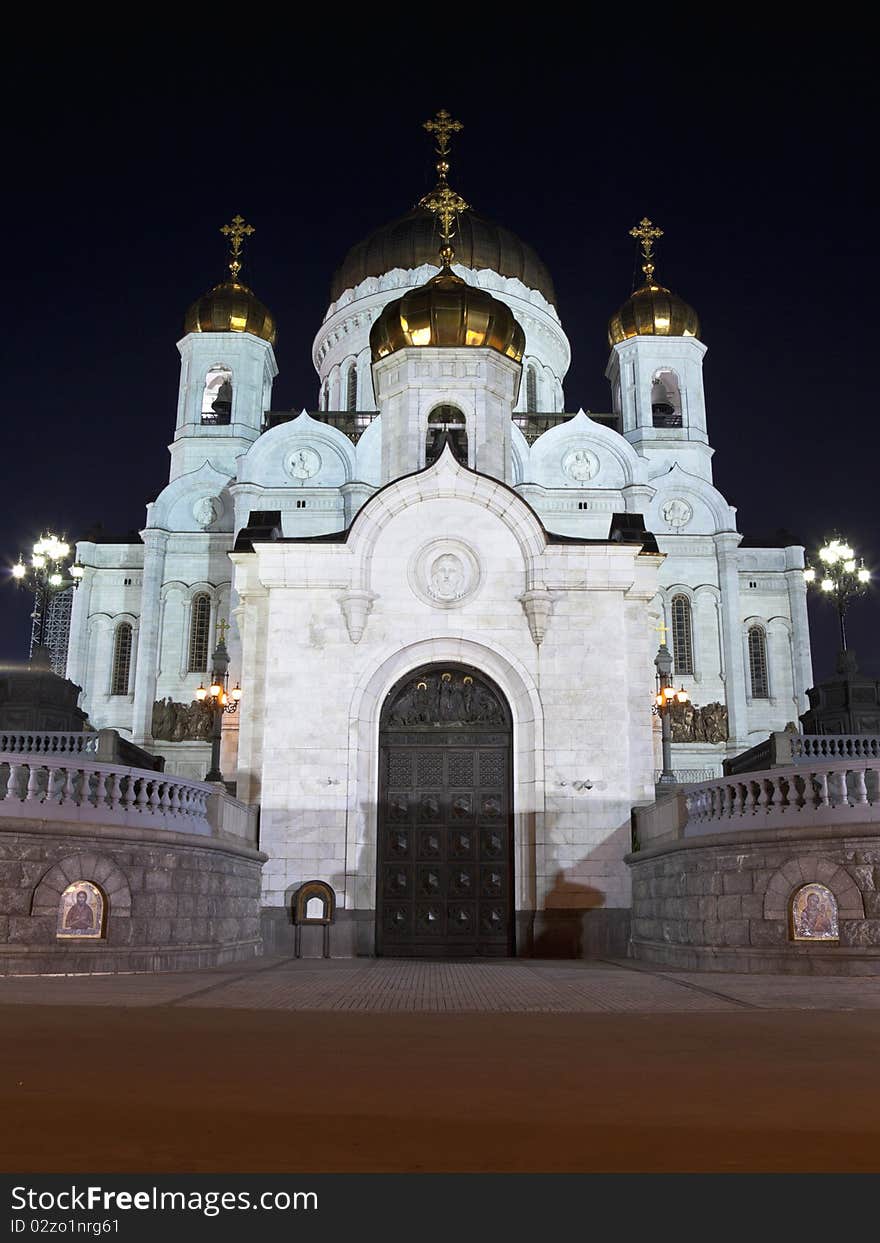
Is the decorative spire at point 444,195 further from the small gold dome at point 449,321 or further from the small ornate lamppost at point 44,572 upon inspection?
the small ornate lamppost at point 44,572

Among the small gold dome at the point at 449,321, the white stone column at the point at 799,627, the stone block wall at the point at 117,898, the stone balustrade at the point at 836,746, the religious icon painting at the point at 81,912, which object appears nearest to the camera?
the stone block wall at the point at 117,898

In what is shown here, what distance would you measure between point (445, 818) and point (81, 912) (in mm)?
8153

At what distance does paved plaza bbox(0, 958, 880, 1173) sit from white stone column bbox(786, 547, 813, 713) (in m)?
34.1

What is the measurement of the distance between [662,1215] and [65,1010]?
6570mm

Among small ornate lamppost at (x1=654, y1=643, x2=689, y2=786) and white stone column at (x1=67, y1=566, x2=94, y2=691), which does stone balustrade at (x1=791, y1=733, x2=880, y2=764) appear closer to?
small ornate lamppost at (x1=654, y1=643, x2=689, y2=786)

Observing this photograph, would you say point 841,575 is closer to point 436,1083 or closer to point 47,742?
point 47,742

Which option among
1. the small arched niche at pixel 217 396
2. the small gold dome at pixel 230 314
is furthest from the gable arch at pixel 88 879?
the small gold dome at pixel 230 314

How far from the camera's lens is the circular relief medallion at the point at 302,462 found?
43688mm

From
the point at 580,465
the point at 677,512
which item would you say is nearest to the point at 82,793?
the point at 580,465

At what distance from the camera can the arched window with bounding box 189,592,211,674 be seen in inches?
1689

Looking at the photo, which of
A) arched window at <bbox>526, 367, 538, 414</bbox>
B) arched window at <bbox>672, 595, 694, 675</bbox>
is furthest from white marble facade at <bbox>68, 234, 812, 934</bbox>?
arched window at <bbox>526, 367, 538, 414</bbox>

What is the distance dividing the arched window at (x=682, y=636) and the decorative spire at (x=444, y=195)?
20.4 m

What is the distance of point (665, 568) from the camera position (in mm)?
44125

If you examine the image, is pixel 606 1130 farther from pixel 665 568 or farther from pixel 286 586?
pixel 665 568
